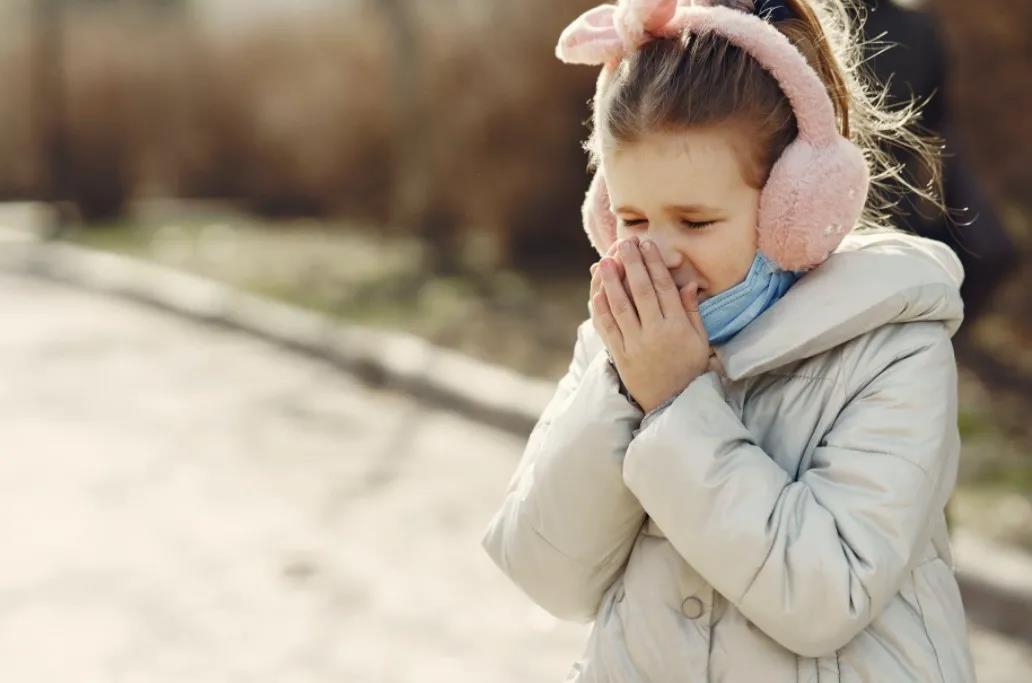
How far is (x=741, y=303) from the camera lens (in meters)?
1.91

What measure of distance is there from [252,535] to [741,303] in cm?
309

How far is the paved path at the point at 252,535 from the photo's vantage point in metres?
3.69

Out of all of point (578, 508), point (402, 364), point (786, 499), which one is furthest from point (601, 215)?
point (402, 364)

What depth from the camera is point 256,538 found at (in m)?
4.62

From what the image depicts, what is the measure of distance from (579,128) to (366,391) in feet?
11.1

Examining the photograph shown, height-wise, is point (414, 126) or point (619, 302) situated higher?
point (619, 302)

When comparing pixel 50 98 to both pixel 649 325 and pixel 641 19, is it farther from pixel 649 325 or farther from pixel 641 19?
pixel 649 325

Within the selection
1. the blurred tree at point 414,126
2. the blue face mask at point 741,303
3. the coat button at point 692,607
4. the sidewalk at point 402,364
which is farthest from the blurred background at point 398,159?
the coat button at point 692,607

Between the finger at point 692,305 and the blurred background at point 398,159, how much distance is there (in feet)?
5.70

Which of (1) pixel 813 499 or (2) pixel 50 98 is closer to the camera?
(1) pixel 813 499

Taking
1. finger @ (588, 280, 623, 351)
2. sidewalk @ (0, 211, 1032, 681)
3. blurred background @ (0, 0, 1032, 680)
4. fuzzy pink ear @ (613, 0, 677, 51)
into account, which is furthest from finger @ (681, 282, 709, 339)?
sidewalk @ (0, 211, 1032, 681)

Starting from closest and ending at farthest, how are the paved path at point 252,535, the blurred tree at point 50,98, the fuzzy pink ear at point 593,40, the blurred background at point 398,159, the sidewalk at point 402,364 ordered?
the fuzzy pink ear at point 593,40 → the paved path at point 252,535 → the sidewalk at point 402,364 → the blurred background at point 398,159 → the blurred tree at point 50,98

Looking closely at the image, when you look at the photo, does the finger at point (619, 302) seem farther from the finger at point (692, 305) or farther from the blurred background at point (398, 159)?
the blurred background at point (398, 159)

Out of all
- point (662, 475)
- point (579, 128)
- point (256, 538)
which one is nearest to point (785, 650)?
point (662, 475)
